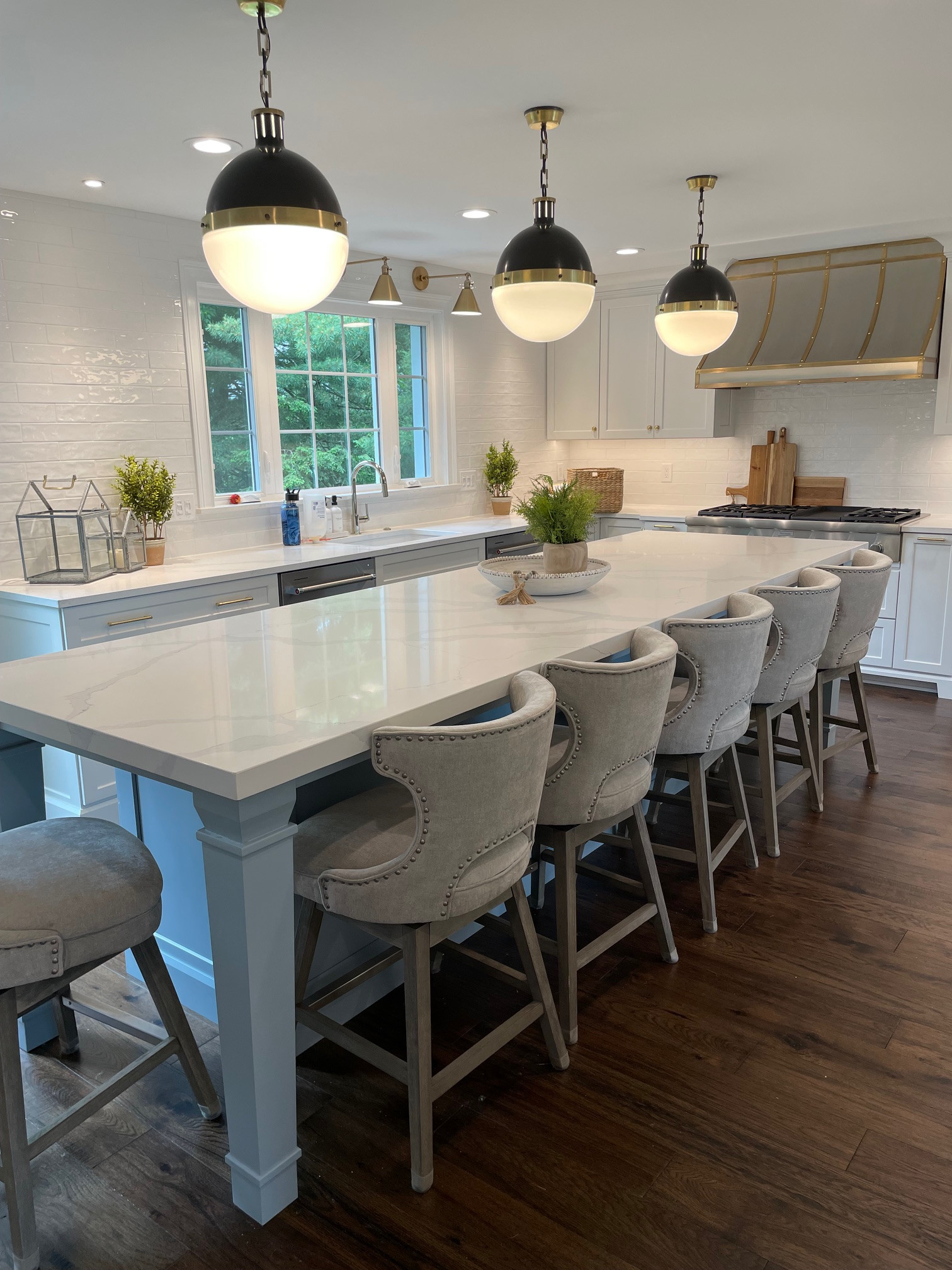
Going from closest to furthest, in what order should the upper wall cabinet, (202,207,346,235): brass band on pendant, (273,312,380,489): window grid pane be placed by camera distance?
(202,207,346,235): brass band on pendant
(273,312,380,489): window grid pane
the upper wall cabinet

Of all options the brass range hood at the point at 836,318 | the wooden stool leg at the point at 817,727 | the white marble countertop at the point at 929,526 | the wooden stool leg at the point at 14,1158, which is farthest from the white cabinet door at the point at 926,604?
the wooden stool leg at the point at 14,1158

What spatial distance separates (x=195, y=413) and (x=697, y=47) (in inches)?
112

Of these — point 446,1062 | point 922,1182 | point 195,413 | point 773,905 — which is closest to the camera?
point 922,1182

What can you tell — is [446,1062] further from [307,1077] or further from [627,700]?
[627,700]

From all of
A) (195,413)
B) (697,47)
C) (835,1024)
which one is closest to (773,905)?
(835,1024)

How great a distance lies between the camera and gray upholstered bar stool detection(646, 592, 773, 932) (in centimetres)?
246

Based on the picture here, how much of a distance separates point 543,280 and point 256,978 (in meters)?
2.06

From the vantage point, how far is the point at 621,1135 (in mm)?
1933

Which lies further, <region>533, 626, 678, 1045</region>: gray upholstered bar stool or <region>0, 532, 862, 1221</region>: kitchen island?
<region>533, 626, 678, 1045</region>: gray upholstered bar stool

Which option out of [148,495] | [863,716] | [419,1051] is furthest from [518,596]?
[148,495]

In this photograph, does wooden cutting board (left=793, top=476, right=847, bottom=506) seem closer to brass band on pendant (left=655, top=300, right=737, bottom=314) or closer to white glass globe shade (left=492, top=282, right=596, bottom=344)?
brass band on pendant (left=655, top=300, right=737, bottom=314)

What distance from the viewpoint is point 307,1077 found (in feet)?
7.00

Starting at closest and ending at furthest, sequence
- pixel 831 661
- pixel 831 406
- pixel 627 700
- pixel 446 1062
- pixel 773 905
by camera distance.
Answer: pixel 627 700, pixel 446 1062, pixel 773 905, pixel 831 661, pixel 831 406

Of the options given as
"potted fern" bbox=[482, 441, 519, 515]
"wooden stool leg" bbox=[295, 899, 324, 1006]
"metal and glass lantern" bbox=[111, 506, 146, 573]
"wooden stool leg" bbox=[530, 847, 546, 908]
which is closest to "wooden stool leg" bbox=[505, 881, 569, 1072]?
"wooden stool leg" bbox=[295, 899, 324, 1006]
